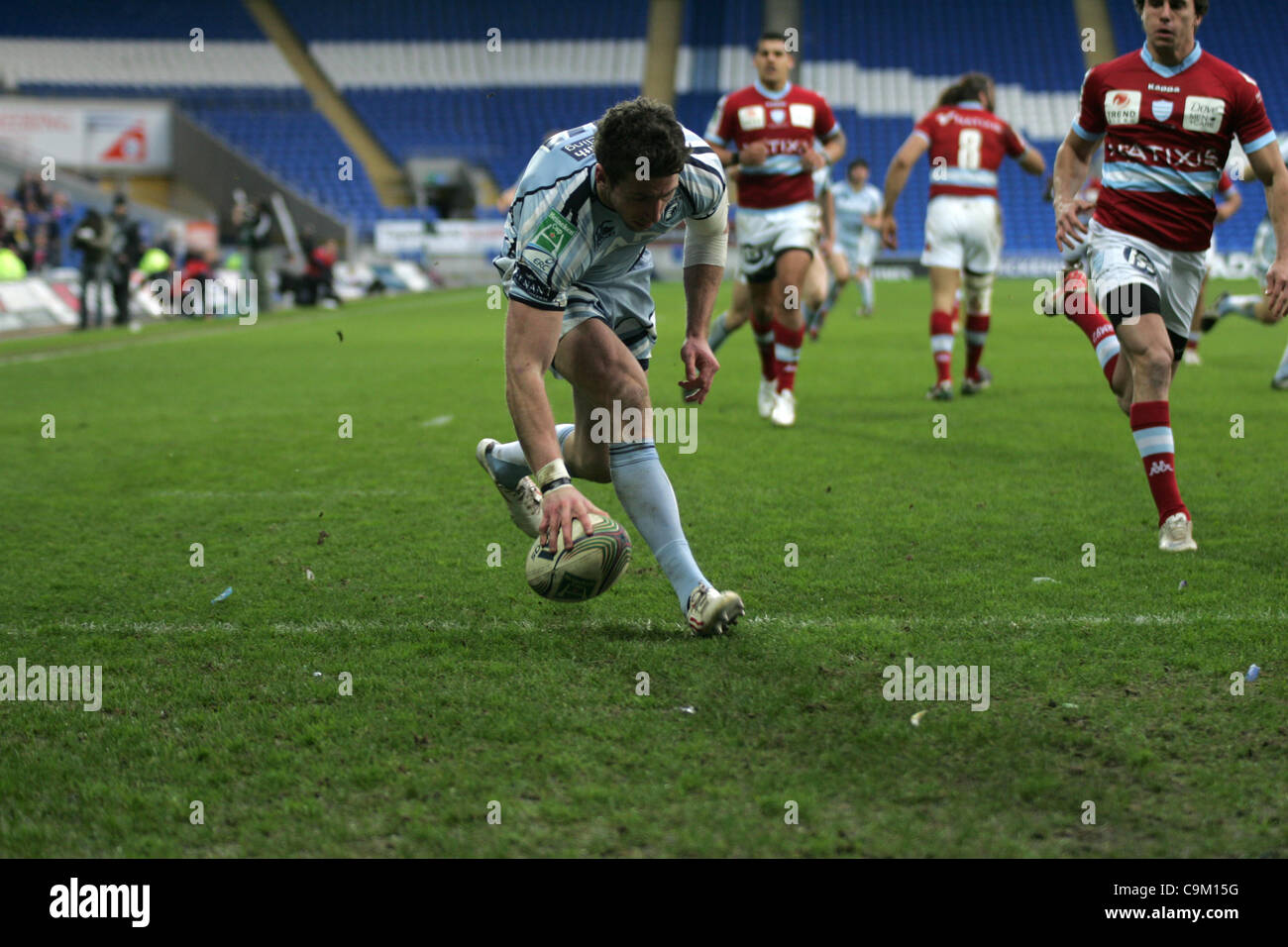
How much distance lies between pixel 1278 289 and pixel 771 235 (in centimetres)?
435

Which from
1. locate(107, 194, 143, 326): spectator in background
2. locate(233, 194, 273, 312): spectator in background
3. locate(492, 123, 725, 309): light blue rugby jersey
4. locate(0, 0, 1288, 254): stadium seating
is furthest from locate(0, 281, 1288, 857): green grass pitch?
locate(0, 0, 1288, 254): stadium seating

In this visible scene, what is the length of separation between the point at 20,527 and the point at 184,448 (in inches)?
97.5

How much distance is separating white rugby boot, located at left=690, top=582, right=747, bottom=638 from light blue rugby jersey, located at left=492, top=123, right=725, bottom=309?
0.98 m

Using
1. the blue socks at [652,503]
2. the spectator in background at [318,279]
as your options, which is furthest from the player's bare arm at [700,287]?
the spectator in background at [318,279]

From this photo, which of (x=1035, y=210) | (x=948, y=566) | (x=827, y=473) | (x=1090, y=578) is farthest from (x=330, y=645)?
(x=1035, y=210)

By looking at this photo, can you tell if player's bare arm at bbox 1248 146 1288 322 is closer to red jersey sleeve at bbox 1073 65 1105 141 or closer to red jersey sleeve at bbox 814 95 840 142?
red jersey sleeve at bbox 1073 65 1105 141

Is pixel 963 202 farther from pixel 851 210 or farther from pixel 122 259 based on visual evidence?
pixel 122 259

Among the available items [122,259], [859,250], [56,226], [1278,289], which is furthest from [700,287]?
[56,226]

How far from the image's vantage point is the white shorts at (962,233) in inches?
404

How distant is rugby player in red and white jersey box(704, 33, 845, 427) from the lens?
29.6 ft

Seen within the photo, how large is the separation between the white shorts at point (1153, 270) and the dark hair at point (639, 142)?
2.68 meters

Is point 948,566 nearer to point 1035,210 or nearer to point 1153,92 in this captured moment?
point 1153,92

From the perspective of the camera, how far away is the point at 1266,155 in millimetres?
5336

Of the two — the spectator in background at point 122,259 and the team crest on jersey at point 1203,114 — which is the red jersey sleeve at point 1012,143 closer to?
the team crest on jersey at point 1203,114
